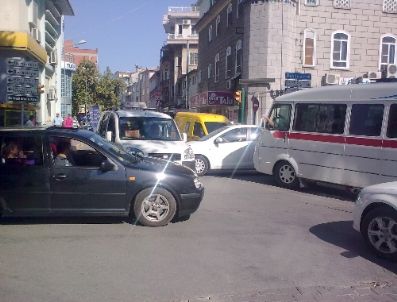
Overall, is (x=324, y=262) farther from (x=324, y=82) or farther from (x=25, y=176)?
(x=324, y=82)

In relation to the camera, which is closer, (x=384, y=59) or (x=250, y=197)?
(x=250, y=197)

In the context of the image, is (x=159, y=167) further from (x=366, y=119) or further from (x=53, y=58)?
(x=53, y=58)

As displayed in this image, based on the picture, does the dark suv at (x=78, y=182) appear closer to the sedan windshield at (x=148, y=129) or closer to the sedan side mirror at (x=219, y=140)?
the sedan windshield at (x=148, y=129)

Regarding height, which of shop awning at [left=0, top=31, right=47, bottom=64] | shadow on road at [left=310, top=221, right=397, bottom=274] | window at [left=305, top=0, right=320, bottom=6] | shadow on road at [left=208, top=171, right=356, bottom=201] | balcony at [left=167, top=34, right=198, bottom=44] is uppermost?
balcony at [left=167, top=34, right=198, bottom=44]

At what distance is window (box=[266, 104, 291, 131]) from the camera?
11.2 m

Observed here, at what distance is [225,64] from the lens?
3073 cm

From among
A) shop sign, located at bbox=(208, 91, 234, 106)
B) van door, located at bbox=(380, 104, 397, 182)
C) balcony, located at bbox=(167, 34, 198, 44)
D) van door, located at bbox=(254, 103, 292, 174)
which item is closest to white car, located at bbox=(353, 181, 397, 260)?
van door, located at bbox=(380, 104, 397, 182)

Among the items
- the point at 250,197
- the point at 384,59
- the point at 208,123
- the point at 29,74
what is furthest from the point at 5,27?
the point at 384,59

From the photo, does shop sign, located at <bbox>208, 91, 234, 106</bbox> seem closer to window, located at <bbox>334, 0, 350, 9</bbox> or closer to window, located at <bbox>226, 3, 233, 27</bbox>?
window, located at <bbox>226, 3, 233, 27</bbox>

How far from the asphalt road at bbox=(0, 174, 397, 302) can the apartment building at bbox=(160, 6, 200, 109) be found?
44.3 metres

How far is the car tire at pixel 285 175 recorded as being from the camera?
36.3 ft

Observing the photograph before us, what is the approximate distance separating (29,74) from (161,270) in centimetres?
902

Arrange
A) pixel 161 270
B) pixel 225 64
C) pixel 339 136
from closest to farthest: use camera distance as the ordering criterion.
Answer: pixel 161 270 < pixel 339 136 < pixel 225 64

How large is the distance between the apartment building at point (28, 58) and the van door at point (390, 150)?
8969mm
